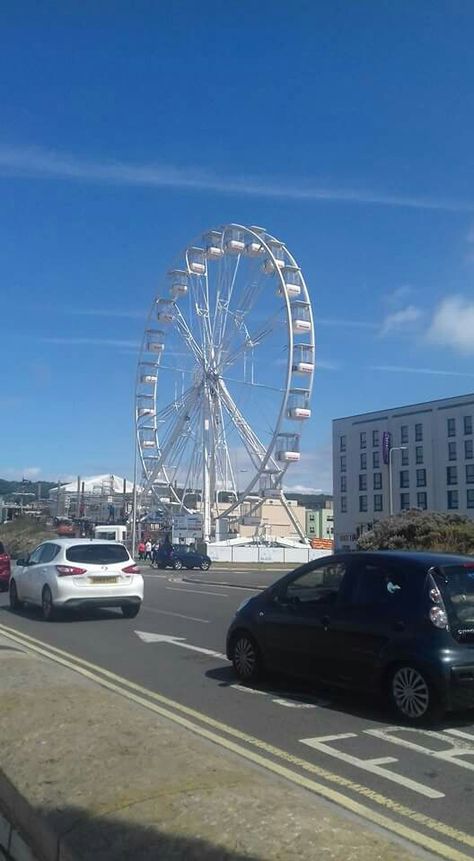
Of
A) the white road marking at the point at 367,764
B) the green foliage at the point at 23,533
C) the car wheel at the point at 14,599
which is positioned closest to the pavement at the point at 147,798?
the white road marking at the point at 367,764

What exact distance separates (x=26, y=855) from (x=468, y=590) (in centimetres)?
468

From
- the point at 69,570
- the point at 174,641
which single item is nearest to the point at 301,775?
the point at 174,641

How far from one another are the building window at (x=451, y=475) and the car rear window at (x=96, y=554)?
67.6m

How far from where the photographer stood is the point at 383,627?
8.05m

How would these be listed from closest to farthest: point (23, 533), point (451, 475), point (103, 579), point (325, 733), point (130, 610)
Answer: point (325, 733) < point (103, 579) < point (130, 610) < point (451, 475) < point (23, 533)

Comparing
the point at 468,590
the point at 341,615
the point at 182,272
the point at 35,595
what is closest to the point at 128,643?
the point at 35,595

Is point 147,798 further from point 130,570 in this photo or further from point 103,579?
point 130,570

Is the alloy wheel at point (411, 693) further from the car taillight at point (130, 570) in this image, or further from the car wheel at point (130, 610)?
the car wheel at point (130, 610)

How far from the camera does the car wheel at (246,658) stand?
32.0 ft

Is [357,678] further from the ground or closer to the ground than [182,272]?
closer to the ground

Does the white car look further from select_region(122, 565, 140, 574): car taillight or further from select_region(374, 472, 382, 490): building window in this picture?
select_region(374, 472, 382, 490): building window

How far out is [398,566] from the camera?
8.30 meters

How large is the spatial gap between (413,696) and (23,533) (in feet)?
254

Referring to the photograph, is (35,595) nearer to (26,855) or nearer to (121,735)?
(121,735)
